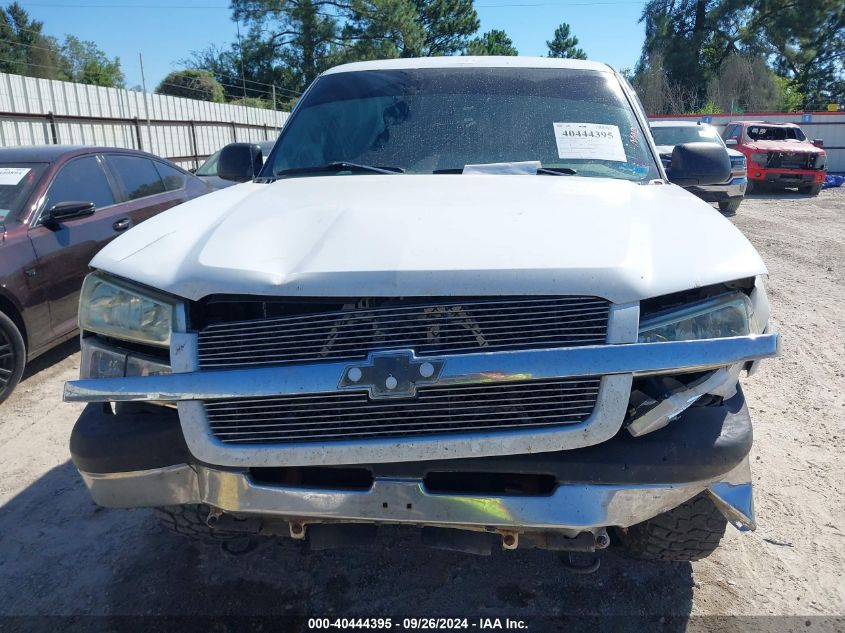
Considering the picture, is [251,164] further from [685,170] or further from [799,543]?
A: [799,543]

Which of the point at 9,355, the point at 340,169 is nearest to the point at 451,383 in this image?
the point at 340,169

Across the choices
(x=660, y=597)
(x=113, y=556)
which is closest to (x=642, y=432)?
(x=660, y=597)

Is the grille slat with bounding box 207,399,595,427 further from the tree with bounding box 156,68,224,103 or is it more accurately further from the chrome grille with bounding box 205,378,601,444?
the tree with bounding box 156,68,224,103

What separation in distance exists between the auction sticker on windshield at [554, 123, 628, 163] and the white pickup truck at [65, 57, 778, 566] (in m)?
0.91

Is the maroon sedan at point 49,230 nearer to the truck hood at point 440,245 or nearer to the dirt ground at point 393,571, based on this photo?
the dirt ground at point 393,571

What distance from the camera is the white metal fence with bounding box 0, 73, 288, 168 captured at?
10.5m

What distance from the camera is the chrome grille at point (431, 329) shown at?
181 cm

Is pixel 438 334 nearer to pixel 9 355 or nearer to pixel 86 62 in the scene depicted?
pixel 9 355

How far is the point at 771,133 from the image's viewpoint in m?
17.9

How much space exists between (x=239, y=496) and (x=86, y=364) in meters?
0.68

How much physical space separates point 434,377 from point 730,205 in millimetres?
12888

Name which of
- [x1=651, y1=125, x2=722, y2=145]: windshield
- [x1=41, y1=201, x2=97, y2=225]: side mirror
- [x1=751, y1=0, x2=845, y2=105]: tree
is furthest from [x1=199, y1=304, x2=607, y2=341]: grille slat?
[x1=751, y1=0, x2=845, y2=105]: tree

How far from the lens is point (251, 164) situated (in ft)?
11.8

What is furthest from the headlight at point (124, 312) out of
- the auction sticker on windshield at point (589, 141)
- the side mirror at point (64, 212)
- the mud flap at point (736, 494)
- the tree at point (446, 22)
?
the tree at point (446, 22)
